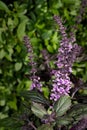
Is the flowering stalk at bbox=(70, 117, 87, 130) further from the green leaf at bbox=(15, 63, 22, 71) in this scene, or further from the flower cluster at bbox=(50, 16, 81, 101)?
the green leaf at bbox=(15, 63, 22, 71)

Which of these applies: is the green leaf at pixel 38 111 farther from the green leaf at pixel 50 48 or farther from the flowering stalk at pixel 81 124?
the green leaf at pixel 50 48

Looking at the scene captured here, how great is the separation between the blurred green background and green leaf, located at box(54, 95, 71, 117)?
116 centimetres

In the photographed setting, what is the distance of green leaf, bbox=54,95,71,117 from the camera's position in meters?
1.81

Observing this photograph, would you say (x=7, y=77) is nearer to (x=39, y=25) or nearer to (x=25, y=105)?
(x=39, y=25)

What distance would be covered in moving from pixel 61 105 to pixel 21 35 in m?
1.20

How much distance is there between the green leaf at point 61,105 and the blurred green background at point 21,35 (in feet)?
3.80

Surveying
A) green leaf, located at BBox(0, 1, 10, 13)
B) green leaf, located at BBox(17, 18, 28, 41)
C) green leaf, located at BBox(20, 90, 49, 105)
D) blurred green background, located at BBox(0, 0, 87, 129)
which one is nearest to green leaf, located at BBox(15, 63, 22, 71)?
blurred green background, located at BBox(0, 0, 87, 129)

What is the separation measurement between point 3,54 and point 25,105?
914mm

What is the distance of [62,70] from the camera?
6.40ft

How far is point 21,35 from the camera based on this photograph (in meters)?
2.91

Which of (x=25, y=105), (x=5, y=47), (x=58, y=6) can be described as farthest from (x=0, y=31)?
(x=25, y=105)

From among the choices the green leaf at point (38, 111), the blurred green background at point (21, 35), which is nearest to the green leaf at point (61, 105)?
the green leaf at point (38, 111)

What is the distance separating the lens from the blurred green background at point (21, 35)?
2908mm

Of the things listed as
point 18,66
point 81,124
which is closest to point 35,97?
point 81,124
